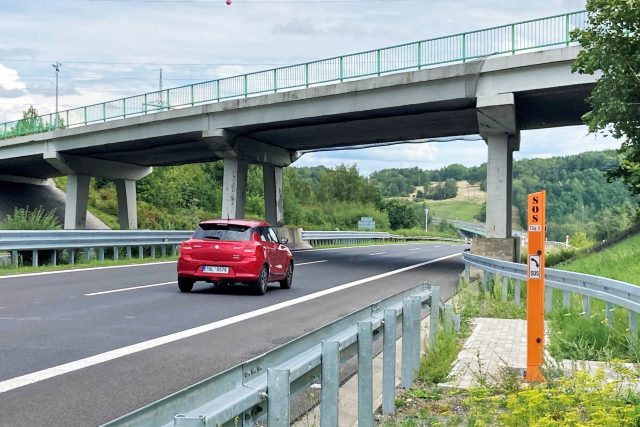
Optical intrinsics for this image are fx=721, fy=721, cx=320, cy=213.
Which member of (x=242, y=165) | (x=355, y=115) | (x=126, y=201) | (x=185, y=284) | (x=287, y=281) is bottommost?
(x=287, y=281)

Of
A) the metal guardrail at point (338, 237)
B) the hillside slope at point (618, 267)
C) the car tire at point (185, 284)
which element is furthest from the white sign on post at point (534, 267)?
the metal guardrail at point (338, 237)

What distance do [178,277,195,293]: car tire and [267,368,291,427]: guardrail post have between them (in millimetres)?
11501

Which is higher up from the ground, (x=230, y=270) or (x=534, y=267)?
(x=534, y=267)

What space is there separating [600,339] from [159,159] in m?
39.6

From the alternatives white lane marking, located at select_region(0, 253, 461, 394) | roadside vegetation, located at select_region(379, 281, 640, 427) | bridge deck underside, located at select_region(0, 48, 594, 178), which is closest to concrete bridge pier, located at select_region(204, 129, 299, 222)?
bridge deck underside, located at select_region(0, 48, 594, 178)

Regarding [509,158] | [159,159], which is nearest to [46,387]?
[509,158]

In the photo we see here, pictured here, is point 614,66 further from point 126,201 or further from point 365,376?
point 126,201

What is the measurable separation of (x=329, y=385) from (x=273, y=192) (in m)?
34.8

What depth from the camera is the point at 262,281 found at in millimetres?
14891

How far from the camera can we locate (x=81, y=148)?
3944 centimetres

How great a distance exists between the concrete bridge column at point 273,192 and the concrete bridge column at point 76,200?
12.1 m

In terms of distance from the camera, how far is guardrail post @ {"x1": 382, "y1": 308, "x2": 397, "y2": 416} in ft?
18.9

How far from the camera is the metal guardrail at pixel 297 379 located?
2.80 metres

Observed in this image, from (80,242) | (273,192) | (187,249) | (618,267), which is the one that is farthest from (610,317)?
(273,192)
